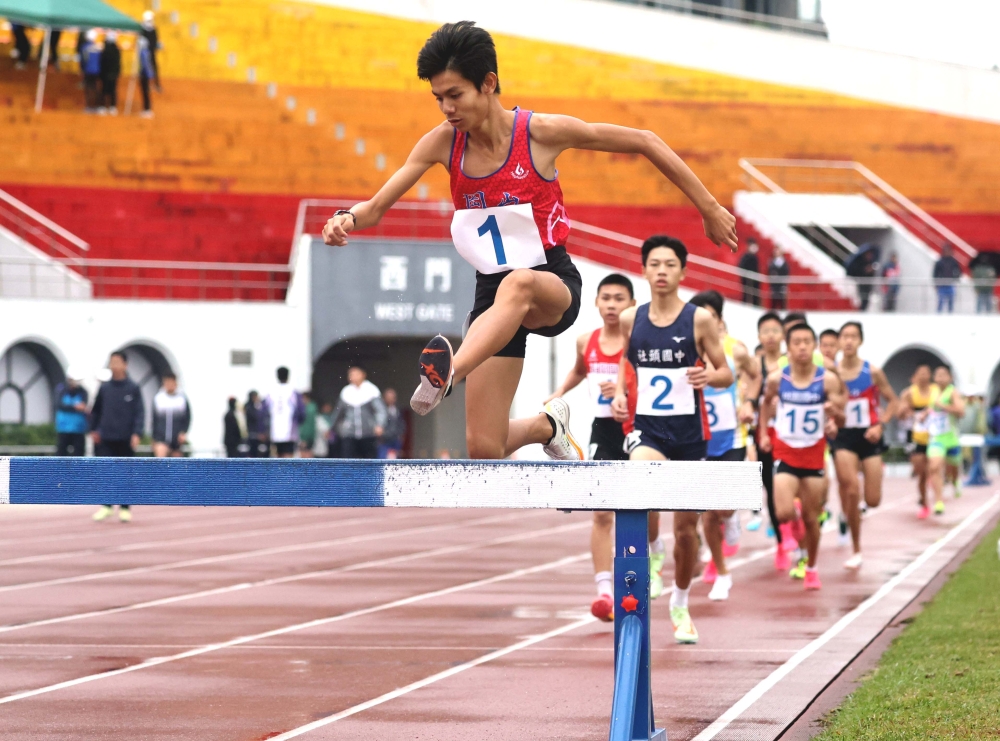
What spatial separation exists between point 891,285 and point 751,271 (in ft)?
10.5

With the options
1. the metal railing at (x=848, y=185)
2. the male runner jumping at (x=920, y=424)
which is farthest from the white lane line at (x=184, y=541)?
the metal railing at (x=848, y=185)

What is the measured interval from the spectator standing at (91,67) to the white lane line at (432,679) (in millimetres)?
26980

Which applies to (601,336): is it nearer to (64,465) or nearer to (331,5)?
(64,465)

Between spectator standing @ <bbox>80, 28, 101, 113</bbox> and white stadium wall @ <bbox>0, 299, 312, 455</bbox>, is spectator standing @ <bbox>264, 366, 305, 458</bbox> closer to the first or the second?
white stadium wall @ <bbox>0, 299, 312, 455</bbox>

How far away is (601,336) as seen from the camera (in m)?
10.3

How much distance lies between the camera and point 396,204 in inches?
1387

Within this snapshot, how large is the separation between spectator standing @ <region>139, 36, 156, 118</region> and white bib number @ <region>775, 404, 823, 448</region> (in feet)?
84.5

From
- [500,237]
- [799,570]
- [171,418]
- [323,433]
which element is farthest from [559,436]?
[323,433]

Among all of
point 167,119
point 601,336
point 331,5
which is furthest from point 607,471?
point 331,5

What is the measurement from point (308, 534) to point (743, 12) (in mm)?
30414

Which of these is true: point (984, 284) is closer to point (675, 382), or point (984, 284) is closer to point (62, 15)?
point (62, 15)

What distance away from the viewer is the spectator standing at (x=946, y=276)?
33219 mm

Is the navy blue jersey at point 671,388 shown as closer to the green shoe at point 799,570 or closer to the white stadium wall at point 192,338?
the green shoe at point 799,570

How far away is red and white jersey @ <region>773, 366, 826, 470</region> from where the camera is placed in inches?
458
